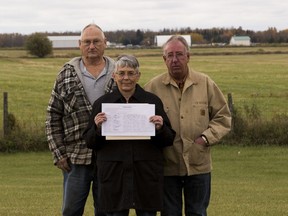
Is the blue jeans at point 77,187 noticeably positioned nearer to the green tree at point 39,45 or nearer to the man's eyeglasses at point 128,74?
the man's eyeglasses at point 128,74

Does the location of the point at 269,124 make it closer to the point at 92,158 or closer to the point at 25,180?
the point at 25,180

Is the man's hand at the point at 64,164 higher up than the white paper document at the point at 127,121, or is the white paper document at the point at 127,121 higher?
the white paper document at the point at 127,121

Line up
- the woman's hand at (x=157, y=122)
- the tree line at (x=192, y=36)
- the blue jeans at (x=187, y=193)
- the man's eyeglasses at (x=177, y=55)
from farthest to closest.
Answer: the tree line at (x=192, y=36), the blue jeans at (x=187, y=193), the man's eyeglasses at (x=177, y=55), the woman's hand at (x=157, y=122)

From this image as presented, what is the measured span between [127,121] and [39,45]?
75185mm

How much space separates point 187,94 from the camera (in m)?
5.48

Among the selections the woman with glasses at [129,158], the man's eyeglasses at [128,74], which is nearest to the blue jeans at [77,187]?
the woman with glasses at [129,158]

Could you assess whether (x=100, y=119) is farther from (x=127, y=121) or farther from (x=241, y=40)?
(x=241, y=40)

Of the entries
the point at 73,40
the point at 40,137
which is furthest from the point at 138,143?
the point at 73,40

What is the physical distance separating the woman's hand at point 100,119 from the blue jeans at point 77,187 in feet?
2.39

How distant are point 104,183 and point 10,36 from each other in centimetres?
11227

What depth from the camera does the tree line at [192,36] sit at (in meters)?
110

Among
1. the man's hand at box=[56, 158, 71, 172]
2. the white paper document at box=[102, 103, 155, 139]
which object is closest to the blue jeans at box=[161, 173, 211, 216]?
the white paper document at box=[102, 103, 155, 139]

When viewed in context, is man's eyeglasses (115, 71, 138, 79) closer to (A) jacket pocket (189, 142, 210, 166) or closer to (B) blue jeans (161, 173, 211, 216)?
(A) jacket pocket (189, 142, 210, 166)

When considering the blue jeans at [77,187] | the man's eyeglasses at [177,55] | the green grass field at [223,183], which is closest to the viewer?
the man's eyeglasses at [177,55]
